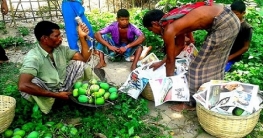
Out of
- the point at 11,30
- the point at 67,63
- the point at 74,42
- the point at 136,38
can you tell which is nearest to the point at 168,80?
the point at 67,63

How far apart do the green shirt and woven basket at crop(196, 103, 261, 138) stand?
1674 mm

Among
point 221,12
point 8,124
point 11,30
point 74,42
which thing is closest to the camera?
point 8,124

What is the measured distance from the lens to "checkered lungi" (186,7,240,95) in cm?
341

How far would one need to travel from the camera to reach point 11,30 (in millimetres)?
6844

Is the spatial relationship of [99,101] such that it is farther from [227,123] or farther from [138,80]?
[227,123]

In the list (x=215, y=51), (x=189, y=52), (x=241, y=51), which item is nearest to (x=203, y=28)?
(x=215, y=51)

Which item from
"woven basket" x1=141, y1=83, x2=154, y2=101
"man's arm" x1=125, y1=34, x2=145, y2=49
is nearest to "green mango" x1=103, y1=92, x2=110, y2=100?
"woven basket" x1=141, y1=83, x2=154, y2=101

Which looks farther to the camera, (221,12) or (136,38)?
(136,38)

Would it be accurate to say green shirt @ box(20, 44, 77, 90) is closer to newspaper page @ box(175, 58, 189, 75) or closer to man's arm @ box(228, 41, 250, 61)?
newspaper page @ box(175, 58, 189, 75)

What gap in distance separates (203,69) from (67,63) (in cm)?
170

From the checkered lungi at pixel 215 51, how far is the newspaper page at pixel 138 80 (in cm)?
52

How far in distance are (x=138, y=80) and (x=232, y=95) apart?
124cm

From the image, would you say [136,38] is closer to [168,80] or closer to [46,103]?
[168,80]

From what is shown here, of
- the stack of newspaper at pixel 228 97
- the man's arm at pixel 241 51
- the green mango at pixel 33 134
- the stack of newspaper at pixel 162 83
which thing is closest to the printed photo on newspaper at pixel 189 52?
the stack of newspaper at pixel 162 83
